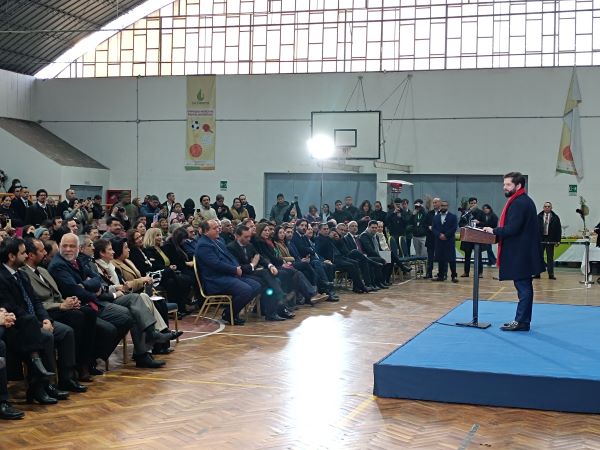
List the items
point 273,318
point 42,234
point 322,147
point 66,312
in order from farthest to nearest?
point 322,147 < point 273,318 < point 42,234 < point 66,312

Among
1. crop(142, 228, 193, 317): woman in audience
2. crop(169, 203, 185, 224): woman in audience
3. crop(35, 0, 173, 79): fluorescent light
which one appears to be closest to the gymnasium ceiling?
crop(35, 0, 173, 79): fluorescent light

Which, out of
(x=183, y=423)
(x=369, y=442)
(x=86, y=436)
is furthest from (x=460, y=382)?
(x=86, y=436)

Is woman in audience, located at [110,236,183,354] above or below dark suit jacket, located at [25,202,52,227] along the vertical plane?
below

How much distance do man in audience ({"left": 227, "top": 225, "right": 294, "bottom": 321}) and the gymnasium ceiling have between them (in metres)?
12.0

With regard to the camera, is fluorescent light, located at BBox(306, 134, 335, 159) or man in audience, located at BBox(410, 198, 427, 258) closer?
man in audience, located at BBox(410, 198, 427, 258)

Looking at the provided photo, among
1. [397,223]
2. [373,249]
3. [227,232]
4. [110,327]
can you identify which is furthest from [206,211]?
[110,327]

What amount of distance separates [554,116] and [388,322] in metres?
11.4

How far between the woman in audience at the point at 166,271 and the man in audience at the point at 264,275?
2.20 feet

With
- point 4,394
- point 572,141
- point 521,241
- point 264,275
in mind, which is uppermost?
point 572,141

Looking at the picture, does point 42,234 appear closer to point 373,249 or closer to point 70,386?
point 70,386

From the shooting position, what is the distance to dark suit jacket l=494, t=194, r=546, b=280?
247 inches

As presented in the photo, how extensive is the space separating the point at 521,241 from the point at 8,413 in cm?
406

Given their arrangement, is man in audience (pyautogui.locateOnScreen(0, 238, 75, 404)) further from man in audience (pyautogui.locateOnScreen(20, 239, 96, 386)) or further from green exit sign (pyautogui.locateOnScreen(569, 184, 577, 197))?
green exit sign (pyautogui.locateOnScreen(569, 184, 577, 197))

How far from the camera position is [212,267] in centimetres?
845
